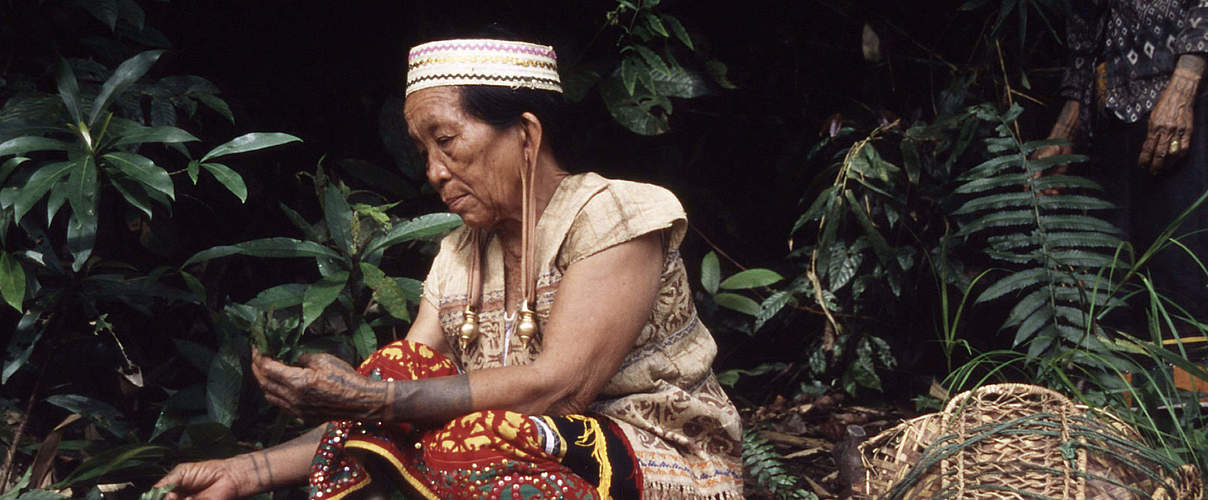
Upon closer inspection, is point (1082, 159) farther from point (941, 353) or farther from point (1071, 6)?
point (941, 353)

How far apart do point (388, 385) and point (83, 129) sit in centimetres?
91

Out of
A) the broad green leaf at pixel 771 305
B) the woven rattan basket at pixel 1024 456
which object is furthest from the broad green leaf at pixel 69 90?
the broad green leaf at pixel 771 305

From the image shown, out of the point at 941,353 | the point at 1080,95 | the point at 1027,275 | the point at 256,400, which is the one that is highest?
the point at 1080,95

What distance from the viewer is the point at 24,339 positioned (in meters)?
2.38

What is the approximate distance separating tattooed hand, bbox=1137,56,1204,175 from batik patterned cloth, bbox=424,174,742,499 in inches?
51.3

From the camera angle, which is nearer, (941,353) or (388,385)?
(388,385)

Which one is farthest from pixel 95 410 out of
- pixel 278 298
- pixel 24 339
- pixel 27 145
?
pixel 27 145

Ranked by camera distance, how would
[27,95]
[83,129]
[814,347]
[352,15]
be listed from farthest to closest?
1. [814,347]
2. [352,15]
3. [27,95]
4. [83,129]

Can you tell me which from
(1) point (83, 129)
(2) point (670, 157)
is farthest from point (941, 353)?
(1) point (83, 129)

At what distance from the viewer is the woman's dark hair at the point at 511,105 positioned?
1881mm

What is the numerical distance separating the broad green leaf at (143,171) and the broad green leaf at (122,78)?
0.34 feet

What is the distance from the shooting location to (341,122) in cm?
325

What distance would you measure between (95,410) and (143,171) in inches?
27.0

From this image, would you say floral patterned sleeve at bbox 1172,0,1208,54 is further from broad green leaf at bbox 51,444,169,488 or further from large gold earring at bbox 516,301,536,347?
broad green leaf at bbox 51,444,169,488
